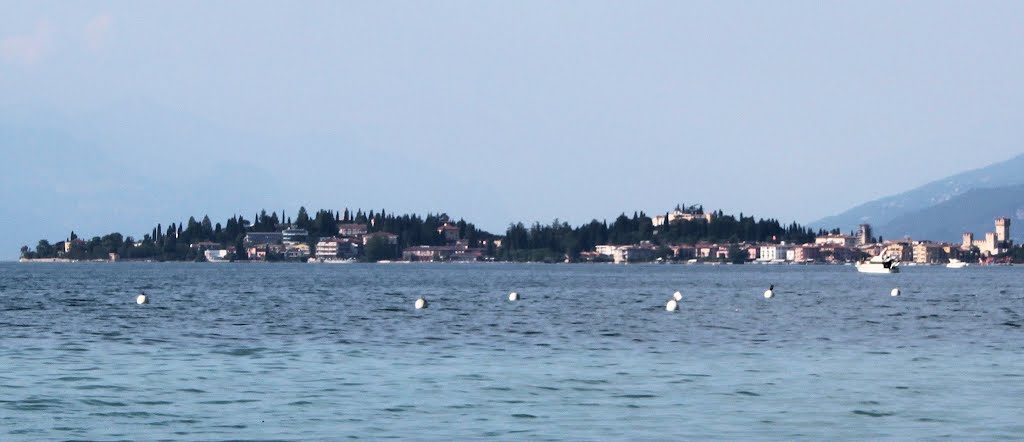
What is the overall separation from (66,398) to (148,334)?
21.5 m

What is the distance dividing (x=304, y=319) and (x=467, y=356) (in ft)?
77.2

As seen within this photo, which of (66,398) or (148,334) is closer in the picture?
(66,398)

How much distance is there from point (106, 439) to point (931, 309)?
Answer: 58.9 metres

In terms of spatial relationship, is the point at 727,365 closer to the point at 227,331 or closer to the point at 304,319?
the point at 227,331

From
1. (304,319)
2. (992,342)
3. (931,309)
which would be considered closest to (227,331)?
(304,319)

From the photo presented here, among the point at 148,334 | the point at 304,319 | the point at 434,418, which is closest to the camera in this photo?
the point at 434,418

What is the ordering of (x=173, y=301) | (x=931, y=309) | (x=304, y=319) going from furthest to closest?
1. (x=173, y=301)
2. (x=931, y=309)
3. (x=304, y=319)

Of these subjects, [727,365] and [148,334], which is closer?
[727,365]

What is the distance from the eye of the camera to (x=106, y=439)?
80.6ft

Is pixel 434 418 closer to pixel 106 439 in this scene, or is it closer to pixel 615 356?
pixel 106 439

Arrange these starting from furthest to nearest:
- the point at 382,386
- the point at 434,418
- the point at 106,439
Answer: the point at 382,386 → the point at 434,418 → the point at 106,439

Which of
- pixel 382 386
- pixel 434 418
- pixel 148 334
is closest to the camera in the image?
pixel 434 418

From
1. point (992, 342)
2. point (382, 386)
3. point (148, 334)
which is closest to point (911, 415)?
point (382, 386)

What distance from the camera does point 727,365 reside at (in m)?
37.5
